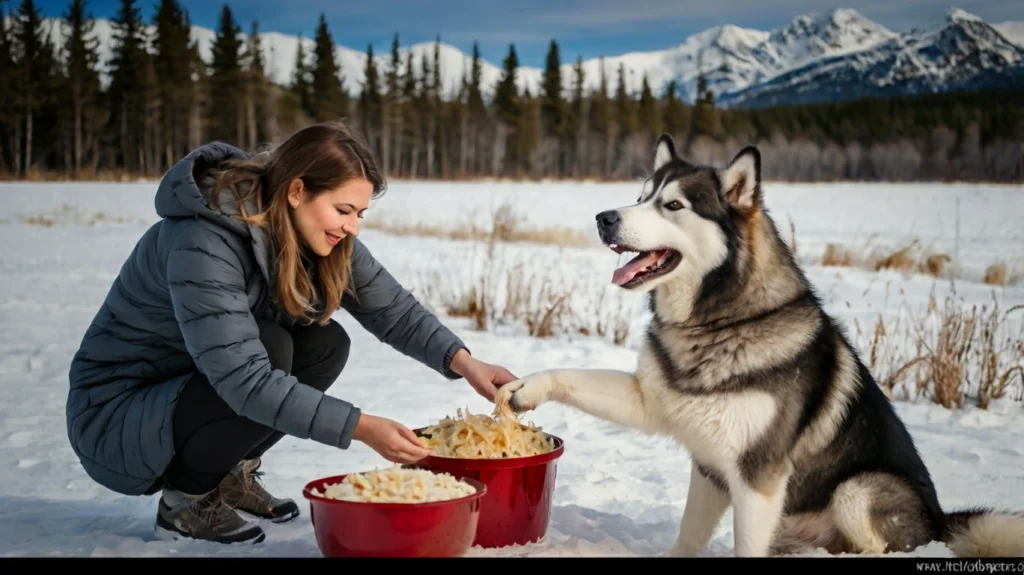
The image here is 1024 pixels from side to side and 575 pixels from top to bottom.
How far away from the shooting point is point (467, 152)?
35.7 ft

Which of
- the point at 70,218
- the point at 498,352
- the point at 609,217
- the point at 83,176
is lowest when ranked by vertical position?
the point at 498,352

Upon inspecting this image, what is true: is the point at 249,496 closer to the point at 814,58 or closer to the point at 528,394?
the point at 528,394

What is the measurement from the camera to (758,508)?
203cm

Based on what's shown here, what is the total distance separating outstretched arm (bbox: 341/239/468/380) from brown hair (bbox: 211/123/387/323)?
0.28 metres

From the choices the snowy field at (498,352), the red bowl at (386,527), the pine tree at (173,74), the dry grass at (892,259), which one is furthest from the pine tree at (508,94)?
the red bowl at (386,527)

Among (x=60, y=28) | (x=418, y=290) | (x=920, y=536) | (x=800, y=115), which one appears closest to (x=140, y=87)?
(x=60, y=28)

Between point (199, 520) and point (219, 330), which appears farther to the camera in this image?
point (199, 520)

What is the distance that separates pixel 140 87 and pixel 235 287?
6.58m

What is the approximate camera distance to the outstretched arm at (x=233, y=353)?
187cm

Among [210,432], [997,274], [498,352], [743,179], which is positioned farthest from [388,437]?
[997,274]

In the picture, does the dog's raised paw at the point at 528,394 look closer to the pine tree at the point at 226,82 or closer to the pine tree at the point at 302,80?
the pine tree at the point at 226,82

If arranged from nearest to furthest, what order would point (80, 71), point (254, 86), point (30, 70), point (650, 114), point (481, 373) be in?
point (481, 373) → point (30, 70) → point (80, 71) → point (254, 86) → point (650, 114)

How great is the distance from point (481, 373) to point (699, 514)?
0.73 meters

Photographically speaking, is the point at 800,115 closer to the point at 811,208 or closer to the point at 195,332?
the point at 811,208
